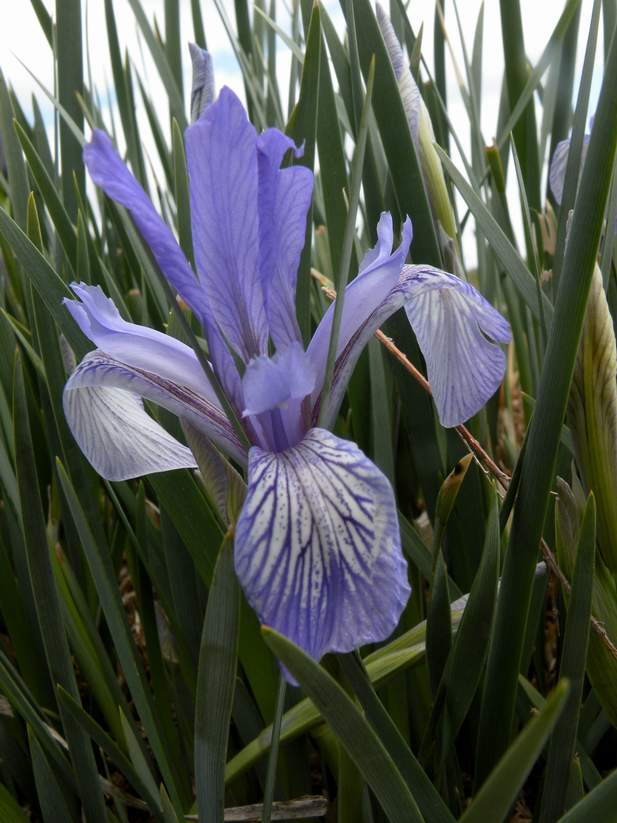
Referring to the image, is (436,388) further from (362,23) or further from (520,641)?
(362,23)

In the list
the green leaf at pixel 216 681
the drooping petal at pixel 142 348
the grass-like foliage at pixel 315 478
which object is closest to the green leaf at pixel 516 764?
the grass-like foliage at pixel 315 478

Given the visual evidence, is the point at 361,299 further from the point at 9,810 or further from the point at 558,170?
the point at 558,170

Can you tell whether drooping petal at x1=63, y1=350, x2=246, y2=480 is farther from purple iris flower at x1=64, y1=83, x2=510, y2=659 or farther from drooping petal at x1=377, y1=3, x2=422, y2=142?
drooping petal at x1=377, y1=3, x2=422, y2=142

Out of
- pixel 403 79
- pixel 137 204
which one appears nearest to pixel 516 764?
Answer: pixel 137 204

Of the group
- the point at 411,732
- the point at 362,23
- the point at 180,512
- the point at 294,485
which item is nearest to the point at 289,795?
the point at 411,732

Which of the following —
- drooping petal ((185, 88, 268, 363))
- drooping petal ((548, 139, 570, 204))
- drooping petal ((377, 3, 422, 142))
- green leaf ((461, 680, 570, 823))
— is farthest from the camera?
drooping petal ((548, 139, 570, 204))

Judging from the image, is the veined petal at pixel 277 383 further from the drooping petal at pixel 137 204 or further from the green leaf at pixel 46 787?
the green leaf at pixel 46 787

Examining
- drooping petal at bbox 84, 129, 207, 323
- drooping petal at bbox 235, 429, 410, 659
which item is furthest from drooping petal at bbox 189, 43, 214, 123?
drooping petal at bbox 235, 429, 410, 659
